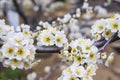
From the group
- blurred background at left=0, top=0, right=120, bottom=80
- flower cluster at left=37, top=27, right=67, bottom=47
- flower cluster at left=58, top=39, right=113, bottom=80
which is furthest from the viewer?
blurred background at left=0, top=0, right=120, bottom=80

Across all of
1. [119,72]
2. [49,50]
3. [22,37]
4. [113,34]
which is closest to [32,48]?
[22,37]

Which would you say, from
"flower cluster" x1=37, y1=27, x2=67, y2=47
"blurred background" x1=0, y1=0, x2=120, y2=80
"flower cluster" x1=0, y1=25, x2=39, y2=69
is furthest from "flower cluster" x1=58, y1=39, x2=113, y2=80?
"blurred background" x1=0, y1=0, x2=120, y2=80

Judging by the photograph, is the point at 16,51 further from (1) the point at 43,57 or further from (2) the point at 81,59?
(1) the point at 43,57

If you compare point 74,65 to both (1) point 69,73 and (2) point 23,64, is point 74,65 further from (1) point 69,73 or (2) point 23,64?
(2) point 23,64

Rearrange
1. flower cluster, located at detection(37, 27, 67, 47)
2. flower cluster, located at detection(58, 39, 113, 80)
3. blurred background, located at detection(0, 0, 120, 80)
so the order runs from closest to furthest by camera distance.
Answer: flower cluster, located at detection(58, 39, 113, 80), flower cluster, located at detection(37, 27, 67, 47), blurred background, located at detection(0, 0, 120, 80)

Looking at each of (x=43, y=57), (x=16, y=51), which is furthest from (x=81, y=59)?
(x=43, y=57)

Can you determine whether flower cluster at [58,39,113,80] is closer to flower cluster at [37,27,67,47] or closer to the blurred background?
flower cluster at [37,27,67,47]

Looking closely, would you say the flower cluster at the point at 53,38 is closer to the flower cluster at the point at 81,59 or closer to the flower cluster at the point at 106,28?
the flower cluster at the point at 81,59

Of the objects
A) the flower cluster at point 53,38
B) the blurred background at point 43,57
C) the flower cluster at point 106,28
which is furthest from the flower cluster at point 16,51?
the blurred background at point 43,57
